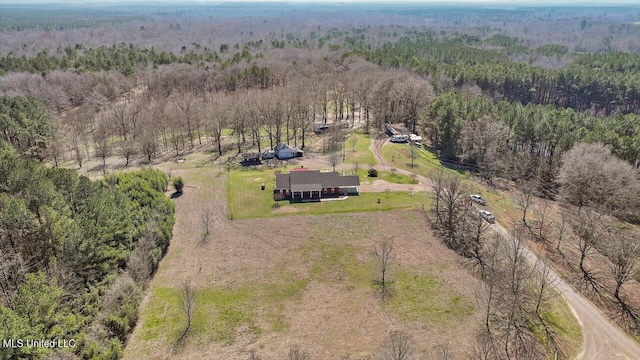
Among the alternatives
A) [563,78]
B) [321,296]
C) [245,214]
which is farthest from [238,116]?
[563,78]

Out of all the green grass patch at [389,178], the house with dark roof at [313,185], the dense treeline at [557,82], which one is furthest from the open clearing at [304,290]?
the dense treeline at [557,82]

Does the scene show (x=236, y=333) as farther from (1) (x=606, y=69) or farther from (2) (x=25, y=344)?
(1) (x=606, y=69)

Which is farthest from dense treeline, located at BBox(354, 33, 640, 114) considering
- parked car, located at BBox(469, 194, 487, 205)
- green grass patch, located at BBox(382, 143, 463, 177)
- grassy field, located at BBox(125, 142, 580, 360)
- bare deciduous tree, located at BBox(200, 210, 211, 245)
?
bare deciduous tree, located at BBox(200, 210, 211, 245)

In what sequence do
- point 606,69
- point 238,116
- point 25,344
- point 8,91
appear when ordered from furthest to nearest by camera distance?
point 606,69, point 8,91, point 238,116, point 25,344

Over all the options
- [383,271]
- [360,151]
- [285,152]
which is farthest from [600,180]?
[285,152]

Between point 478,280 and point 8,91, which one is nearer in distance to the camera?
point 478,280

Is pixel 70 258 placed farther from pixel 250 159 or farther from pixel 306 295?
pixel 250 159
